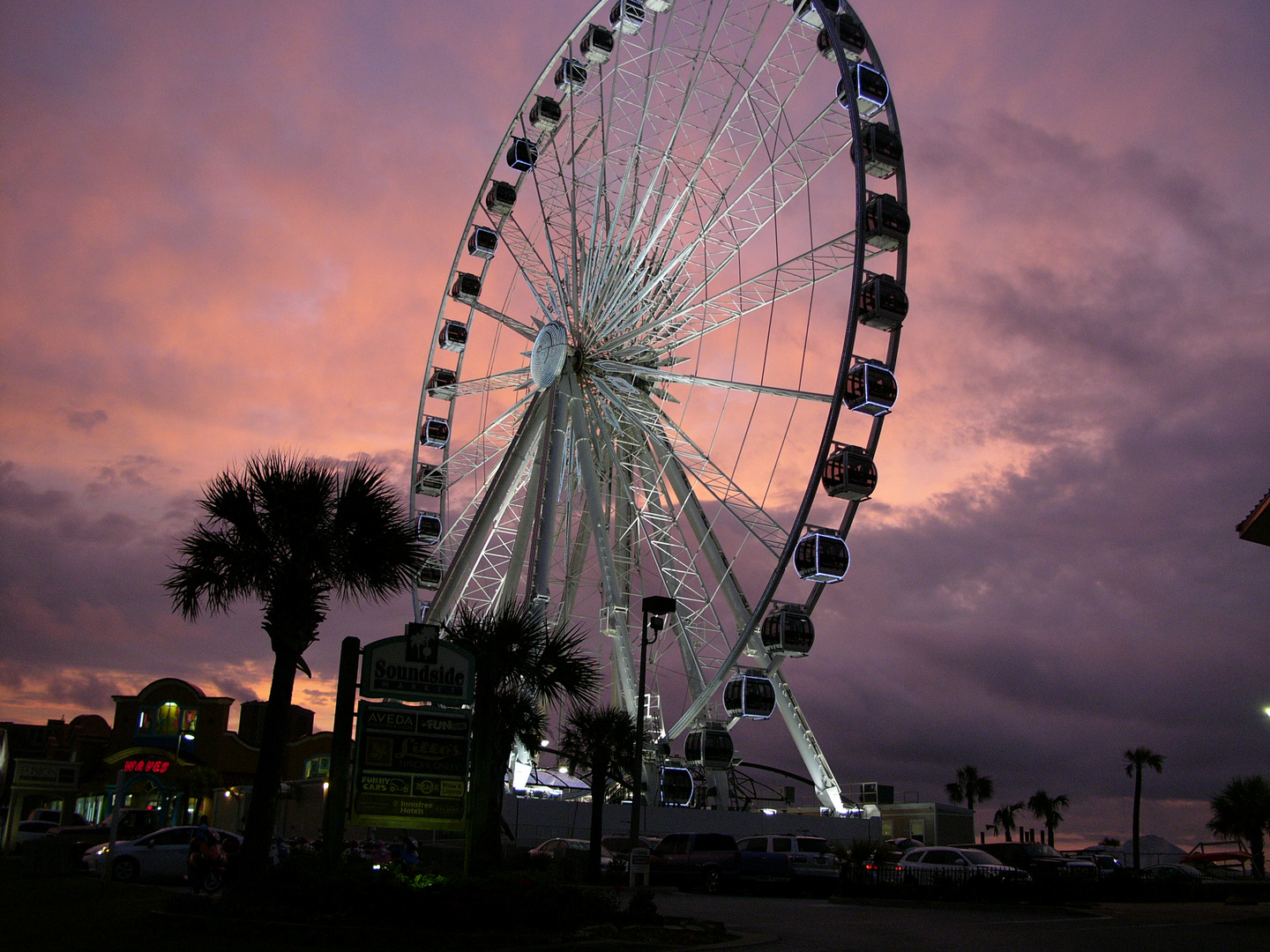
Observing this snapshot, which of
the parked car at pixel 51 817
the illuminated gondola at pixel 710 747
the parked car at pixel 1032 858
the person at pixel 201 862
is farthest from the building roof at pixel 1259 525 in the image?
the parked car at pixel 51 817

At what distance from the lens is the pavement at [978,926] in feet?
→ 43.9

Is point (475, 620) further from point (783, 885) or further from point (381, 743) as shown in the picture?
point (783, 885)

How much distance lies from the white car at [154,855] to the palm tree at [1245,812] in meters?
48.2

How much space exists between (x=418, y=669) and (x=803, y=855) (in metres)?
14.1

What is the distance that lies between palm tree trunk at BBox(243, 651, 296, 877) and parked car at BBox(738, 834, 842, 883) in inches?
542

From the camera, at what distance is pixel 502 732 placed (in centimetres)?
2033

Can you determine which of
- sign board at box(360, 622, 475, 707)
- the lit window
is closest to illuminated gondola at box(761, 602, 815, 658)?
sign board at box(360, 622, 475, 707)

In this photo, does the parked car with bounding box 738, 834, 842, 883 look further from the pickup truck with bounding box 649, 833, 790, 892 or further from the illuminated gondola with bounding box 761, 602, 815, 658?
the illuminated gondola with bounding box 761, 602, 815, 658

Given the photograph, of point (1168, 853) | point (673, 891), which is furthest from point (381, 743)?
point (1168, 853)

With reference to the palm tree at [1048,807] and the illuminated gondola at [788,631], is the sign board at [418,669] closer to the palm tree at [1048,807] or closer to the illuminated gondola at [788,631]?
the illuminated gondola at [788,631]

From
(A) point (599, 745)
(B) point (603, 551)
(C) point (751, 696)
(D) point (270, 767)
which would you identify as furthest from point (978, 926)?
(B) point (603, 551)

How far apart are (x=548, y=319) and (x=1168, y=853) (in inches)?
1523

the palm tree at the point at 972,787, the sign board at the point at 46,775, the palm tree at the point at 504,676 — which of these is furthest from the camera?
the palm tree at the point at 972,787

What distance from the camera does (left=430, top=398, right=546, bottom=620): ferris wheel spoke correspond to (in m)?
37.5
